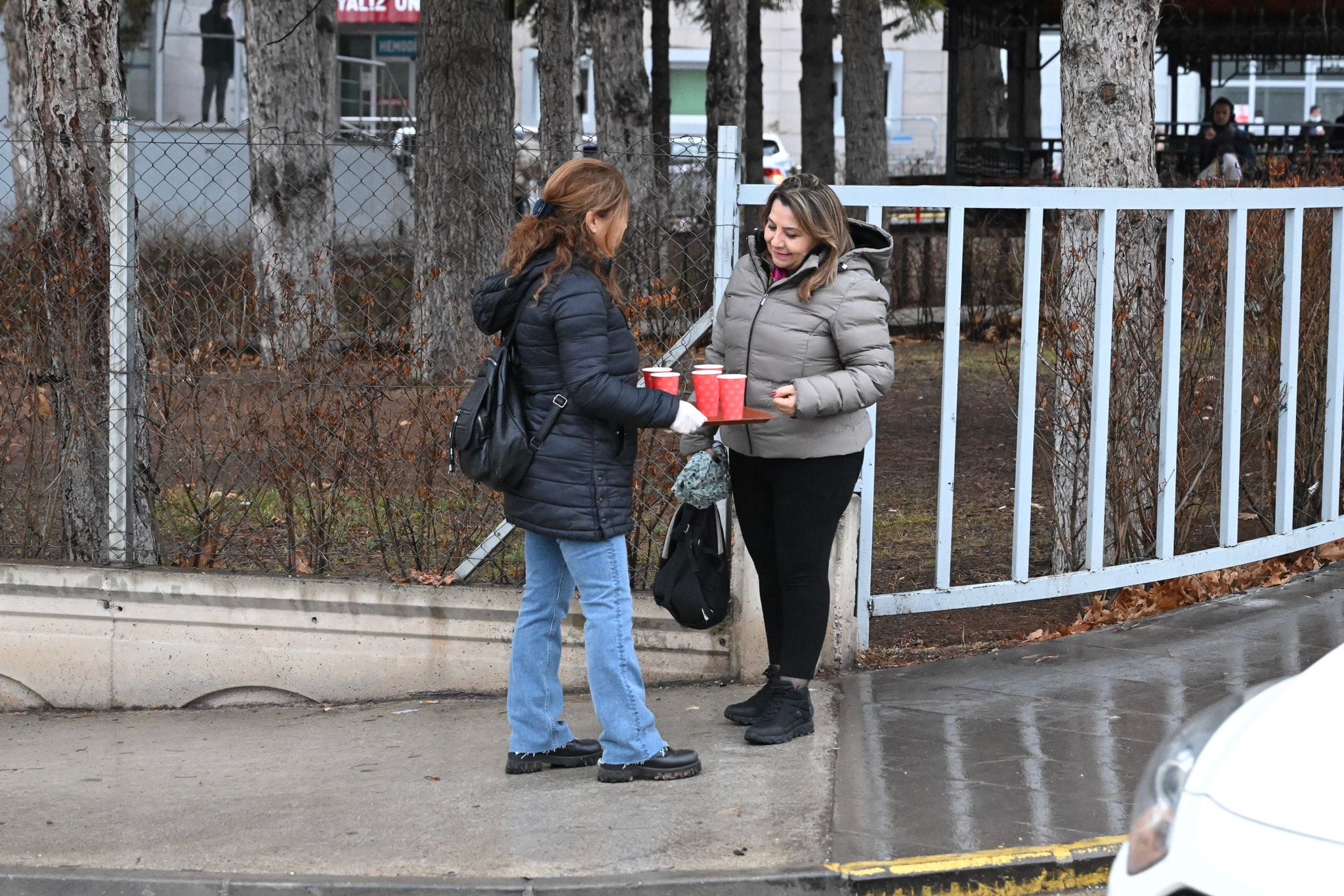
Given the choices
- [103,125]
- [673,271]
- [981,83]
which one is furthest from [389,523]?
[981,83]

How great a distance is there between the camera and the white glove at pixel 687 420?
4.36 meters

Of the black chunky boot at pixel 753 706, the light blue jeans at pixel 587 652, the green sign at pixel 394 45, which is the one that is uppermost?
the green sign at pixel 394 45

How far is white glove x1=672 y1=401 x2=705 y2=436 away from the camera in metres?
4.36

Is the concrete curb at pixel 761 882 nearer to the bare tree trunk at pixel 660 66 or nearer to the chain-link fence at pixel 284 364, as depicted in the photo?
the chain-link fence at pixel 284 364

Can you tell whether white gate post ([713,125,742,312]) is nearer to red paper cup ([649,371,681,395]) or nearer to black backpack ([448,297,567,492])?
red paper cup ([649,371,681,395])

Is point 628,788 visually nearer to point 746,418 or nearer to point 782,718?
point 782,718

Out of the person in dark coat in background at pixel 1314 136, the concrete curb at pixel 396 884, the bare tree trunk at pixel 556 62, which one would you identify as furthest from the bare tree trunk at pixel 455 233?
the person in dark coat in background at pixel 1314 136

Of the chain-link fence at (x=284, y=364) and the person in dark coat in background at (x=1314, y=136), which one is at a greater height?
the person in dark coat in background at (x=1314, y=136)

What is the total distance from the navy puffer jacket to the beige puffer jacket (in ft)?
1.64

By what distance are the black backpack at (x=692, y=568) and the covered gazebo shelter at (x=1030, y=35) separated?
43.3 ft

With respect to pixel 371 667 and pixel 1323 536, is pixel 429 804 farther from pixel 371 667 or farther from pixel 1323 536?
pixel 1323 536

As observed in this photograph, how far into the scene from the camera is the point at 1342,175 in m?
9.26

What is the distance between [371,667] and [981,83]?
717 inches

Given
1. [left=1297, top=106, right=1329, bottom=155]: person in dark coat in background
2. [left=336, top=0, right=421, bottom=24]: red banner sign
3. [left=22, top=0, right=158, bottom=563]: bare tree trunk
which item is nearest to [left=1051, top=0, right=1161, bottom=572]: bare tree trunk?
[left=22, top=0, right=158, bottom=563]: bare tree trunk
